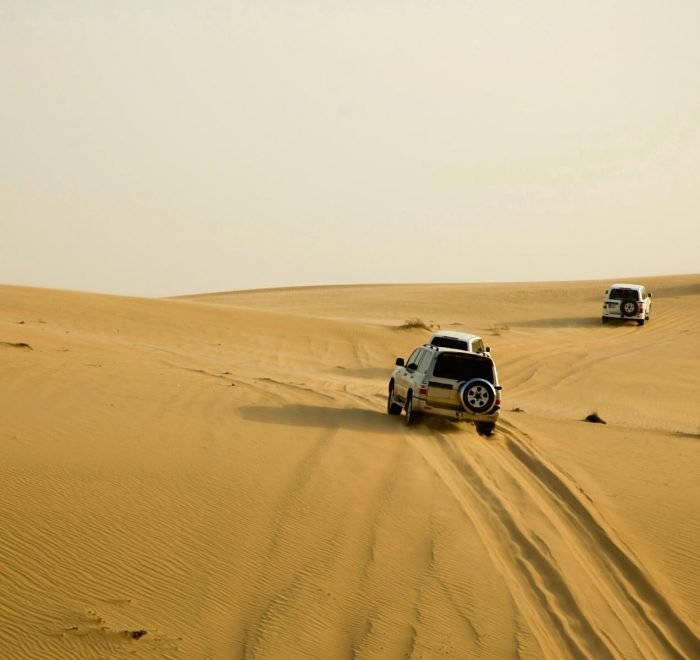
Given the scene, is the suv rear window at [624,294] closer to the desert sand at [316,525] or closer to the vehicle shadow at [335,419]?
the desert sand at [316,525]

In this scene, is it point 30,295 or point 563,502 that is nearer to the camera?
point 563,502

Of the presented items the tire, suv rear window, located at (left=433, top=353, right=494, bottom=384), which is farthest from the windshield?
the tire

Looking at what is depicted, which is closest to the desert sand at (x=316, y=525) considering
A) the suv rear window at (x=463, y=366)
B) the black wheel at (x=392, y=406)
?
the black wheel at (x=392, y=406)

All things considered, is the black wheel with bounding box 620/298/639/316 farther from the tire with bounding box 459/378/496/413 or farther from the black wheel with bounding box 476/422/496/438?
the tire with bounding box 459/378/496/413

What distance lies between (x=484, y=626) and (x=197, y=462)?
494cm

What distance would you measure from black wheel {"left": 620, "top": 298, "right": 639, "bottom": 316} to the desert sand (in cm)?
2185

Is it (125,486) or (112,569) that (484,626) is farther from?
(125,486)

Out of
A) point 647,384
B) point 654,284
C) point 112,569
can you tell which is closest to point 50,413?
point 112,569

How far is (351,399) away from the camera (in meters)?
19.9

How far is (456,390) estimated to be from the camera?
1598 centimetres

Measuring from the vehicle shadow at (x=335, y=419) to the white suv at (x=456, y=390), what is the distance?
428 millimetres

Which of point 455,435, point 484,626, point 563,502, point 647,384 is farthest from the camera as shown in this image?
point 647,384

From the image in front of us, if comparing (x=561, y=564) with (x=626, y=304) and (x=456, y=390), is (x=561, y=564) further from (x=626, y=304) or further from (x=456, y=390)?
(x=626, y=304)

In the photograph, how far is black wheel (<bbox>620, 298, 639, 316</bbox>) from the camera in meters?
42.9
